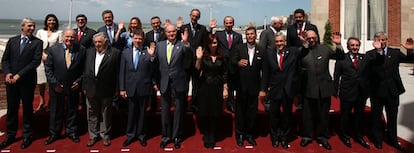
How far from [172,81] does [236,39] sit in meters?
1.44

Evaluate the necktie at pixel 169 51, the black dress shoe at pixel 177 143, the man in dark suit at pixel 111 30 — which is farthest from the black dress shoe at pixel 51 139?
the necktie at pixel 169 51

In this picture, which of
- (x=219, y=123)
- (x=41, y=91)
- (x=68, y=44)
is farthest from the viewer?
(x=41, y=91)

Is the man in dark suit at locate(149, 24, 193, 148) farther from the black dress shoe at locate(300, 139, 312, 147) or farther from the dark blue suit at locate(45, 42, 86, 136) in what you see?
the black dress shoe at locate(300, 139, 312, 147)

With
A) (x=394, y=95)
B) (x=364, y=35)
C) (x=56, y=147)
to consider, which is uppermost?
(x=364, y=35)

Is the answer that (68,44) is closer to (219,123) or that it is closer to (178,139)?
(178,139)

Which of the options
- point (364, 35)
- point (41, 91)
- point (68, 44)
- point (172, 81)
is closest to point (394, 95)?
point (172, 81)

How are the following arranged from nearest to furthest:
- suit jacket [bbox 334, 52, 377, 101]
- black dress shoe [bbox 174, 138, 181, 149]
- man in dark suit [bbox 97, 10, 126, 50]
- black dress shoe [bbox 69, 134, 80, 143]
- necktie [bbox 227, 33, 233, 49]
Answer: suit jacket [bbox 334, 52, 377, 101], black dress shoe [bbox 174, 138, 181, 149], black dress shoe [bbox 69, 134, 80, 143], man in dark suit [bbox 97, 10, 126, 50], necktie [bbox 227, 33, 233, 49]

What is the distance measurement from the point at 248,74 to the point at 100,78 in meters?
2.08

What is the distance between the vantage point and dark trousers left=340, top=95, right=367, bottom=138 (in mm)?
4305

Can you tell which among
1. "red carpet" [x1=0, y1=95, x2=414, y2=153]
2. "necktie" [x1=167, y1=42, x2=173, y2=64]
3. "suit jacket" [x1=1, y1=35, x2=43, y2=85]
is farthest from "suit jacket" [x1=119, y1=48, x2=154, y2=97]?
"suit jacket" [x1=1, y1=35, x2=43, y2=85]

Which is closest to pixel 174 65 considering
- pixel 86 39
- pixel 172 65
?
pixel 172 65

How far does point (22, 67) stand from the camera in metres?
4.14

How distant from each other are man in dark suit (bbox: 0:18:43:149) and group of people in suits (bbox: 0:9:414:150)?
13mm

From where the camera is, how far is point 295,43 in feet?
16.0
